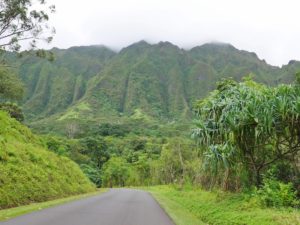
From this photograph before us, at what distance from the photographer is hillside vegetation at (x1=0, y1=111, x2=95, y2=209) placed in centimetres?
1980

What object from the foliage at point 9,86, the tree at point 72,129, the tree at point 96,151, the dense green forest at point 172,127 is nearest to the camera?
the dense green forest at point 172,127

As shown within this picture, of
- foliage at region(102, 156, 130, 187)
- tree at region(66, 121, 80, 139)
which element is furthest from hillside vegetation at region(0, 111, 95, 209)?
tree at region(66, 121, 80, 139)

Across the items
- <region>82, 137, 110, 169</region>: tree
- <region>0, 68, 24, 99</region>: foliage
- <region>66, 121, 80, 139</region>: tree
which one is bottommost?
<region>82, 137, 110, 169</region>: tree

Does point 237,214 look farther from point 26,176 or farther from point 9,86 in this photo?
point 9,86

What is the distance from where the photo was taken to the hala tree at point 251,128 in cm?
1770

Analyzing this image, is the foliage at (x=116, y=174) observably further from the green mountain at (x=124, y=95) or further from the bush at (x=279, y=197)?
the bush at (x=279, y=197)

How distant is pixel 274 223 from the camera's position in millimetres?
12000

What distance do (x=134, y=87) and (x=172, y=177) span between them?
107490 mm

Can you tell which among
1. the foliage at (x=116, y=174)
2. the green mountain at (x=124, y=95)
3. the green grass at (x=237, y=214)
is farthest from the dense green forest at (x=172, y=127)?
the green grass at (x=237, y=214)

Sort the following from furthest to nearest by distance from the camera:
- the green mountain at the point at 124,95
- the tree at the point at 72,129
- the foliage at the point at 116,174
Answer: the green mountain at the point at 124,95, the tree at the point at 72,129, the foliage at the point at 116,174

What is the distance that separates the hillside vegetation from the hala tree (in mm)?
9170

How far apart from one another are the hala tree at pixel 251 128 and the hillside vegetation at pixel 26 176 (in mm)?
9170

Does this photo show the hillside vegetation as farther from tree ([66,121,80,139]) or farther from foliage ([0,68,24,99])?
tree ([66,121,80,139])

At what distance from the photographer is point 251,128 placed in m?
18.8
